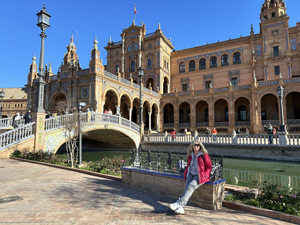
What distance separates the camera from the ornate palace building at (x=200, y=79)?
25.2m

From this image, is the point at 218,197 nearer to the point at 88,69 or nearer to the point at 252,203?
the point at 252,203

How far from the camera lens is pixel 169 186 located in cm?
521

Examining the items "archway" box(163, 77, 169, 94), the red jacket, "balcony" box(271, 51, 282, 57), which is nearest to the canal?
the red jacket

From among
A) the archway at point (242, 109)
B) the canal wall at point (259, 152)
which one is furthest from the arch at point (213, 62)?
the canal wall at point (259, 152)

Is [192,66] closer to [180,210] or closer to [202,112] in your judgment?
[202,112]

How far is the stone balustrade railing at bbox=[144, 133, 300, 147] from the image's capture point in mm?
15453

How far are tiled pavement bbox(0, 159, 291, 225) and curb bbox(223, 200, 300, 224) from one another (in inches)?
5.7

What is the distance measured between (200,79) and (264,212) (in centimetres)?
3494

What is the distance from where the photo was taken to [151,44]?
36875 mm

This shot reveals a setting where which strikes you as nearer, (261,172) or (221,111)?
(261,172)

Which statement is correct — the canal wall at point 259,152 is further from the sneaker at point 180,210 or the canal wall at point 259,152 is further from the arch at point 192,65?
the arch at point 192,65

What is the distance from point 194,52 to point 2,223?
1538 inches

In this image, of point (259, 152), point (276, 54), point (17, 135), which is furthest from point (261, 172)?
point (276, 54)

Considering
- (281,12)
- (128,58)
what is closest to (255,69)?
(281,12)
